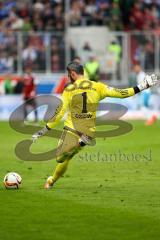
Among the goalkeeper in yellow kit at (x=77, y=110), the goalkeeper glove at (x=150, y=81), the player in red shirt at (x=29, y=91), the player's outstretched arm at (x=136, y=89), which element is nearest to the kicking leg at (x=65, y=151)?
the goalkeeper in yellow kit at (x=77, y=110)

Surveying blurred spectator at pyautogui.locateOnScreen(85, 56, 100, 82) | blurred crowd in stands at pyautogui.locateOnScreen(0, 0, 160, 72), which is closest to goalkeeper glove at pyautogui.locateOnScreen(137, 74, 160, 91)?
blurred spectator at pyautogui.locateOnScreen(85, 56, 100, 82)

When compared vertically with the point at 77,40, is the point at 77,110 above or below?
above

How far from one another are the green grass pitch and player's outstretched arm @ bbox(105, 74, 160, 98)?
66.1 inches

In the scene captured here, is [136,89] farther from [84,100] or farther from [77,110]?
[77,110]

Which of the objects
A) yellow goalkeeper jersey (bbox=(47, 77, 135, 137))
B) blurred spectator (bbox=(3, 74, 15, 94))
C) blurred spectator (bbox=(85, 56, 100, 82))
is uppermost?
yellow goalkeeper jersey (bbox=(47, 77, 135, 137))

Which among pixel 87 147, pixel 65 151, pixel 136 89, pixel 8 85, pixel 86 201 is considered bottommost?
pixel 8 85

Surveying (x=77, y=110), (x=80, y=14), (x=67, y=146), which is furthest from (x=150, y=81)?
(x=80, y=14)

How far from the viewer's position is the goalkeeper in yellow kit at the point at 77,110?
1500 centimetres

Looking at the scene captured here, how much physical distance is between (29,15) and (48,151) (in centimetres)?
1624

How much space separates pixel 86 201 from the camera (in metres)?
13.8

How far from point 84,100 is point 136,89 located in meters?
0.93

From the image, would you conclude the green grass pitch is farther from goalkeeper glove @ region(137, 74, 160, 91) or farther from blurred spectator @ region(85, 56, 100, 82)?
blurred spectator @ region(85, 56, 100, 82)

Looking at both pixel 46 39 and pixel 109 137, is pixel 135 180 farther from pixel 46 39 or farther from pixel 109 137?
pixel 46 39

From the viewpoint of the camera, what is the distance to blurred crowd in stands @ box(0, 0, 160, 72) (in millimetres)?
35688
